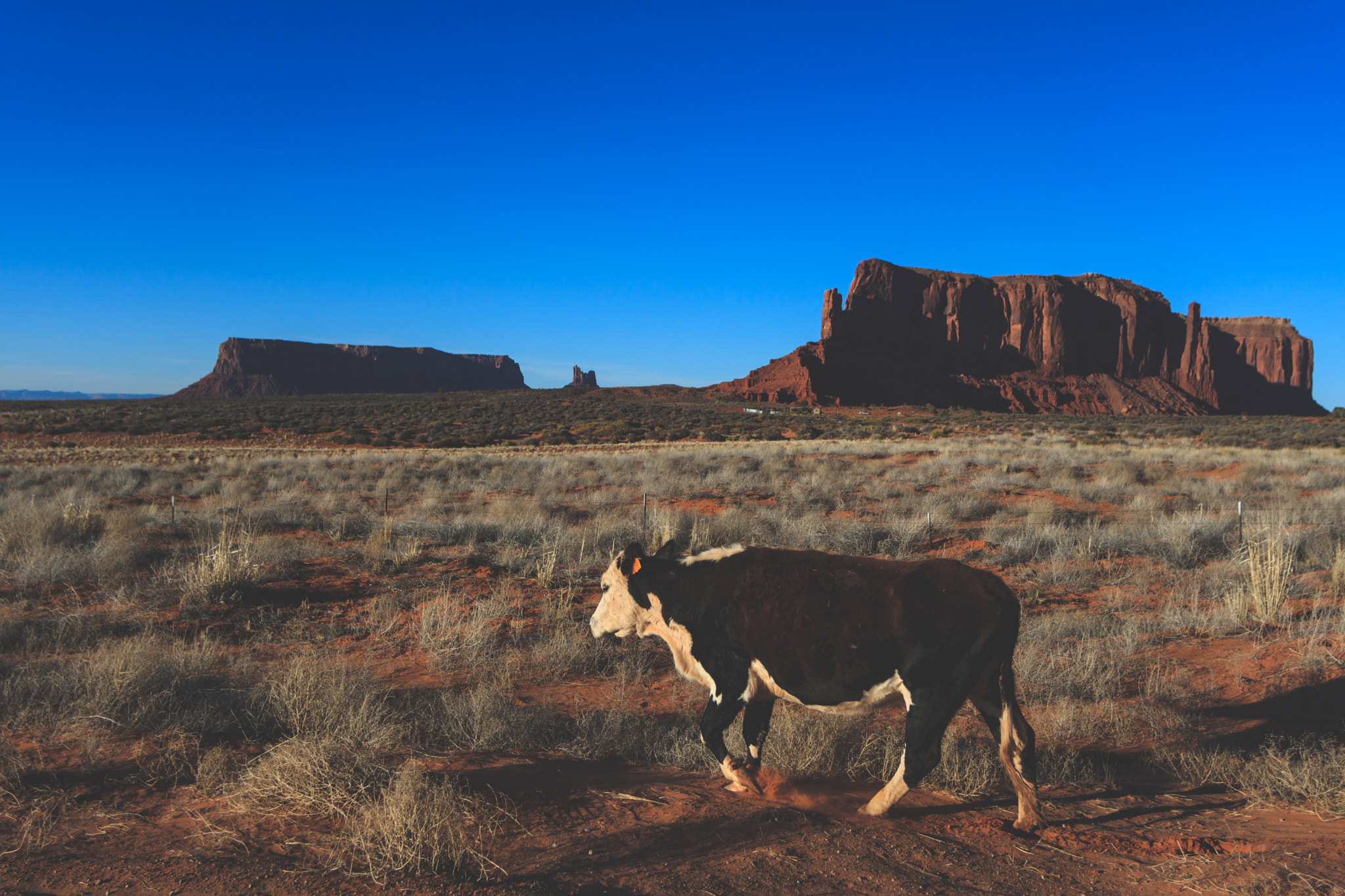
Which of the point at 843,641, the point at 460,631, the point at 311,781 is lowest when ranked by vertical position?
the point at 460,631

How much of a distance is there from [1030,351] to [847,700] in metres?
142

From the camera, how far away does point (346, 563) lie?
9609mm

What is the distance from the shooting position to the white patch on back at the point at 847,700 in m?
3.50

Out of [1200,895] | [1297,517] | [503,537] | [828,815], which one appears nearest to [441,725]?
[828,815]

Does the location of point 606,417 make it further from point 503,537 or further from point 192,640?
point 192,640

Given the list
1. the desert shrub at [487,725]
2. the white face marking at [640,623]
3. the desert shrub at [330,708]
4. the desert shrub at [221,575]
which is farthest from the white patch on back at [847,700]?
the desert shrub at [221,575]

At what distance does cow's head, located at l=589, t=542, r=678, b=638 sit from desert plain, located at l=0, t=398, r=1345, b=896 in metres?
0.90

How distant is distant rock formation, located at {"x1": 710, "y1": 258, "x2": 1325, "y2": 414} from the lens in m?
116

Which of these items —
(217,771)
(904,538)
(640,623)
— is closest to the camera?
(217,771)

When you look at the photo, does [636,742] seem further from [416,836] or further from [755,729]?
[416,836]

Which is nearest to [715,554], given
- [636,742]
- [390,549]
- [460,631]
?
[636,742]

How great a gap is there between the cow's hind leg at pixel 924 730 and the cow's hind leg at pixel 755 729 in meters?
0.79

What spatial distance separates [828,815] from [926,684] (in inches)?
39.1

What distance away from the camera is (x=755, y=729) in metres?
4.05
